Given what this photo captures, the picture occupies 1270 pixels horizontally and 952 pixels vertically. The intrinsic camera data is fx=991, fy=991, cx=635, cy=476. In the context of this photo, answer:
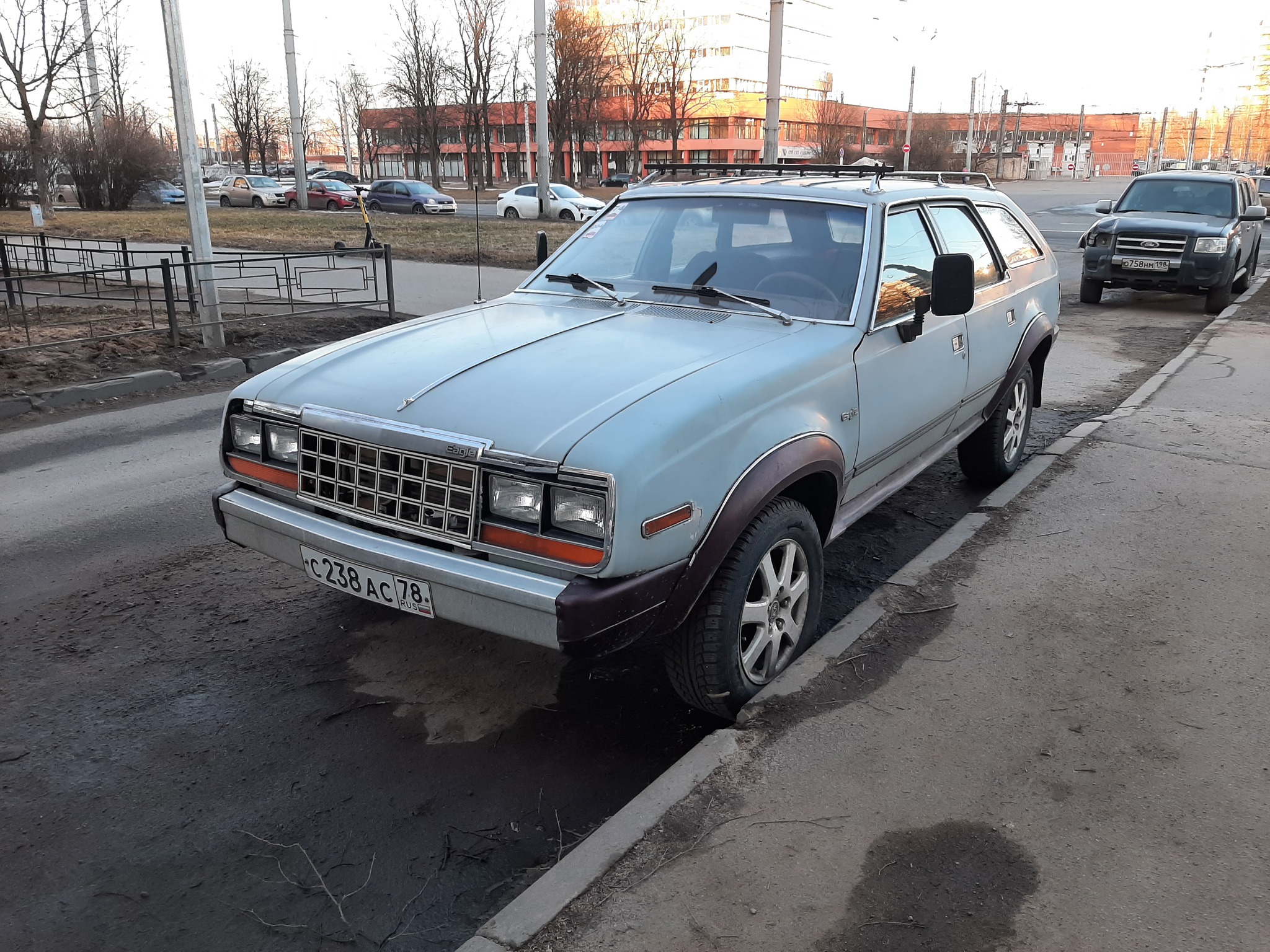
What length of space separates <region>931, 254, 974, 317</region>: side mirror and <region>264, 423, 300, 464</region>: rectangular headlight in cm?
259

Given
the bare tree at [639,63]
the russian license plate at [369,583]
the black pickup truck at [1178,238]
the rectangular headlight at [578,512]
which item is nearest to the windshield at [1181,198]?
the black pickup truck at [1178,238]

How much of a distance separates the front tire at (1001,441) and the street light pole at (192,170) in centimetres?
810

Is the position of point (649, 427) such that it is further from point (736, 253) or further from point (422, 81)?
point (422, 81)

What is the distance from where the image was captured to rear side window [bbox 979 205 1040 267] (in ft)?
18.3

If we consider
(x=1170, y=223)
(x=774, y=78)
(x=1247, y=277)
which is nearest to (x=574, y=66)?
(x=774, y=78)

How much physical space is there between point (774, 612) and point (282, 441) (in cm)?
186

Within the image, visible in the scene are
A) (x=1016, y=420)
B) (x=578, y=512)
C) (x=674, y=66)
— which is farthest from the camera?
(x=674, y=66)

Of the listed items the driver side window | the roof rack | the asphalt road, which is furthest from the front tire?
the driver side window

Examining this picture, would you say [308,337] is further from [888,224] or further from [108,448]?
[888,224]

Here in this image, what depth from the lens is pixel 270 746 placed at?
3428 millimetres

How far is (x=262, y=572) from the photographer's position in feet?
16.0

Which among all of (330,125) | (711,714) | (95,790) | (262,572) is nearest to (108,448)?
(262,572)

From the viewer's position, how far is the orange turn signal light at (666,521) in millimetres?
2881

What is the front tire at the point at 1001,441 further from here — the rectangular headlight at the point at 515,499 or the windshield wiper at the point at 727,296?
the rectangular headlight at the point at 515,499
